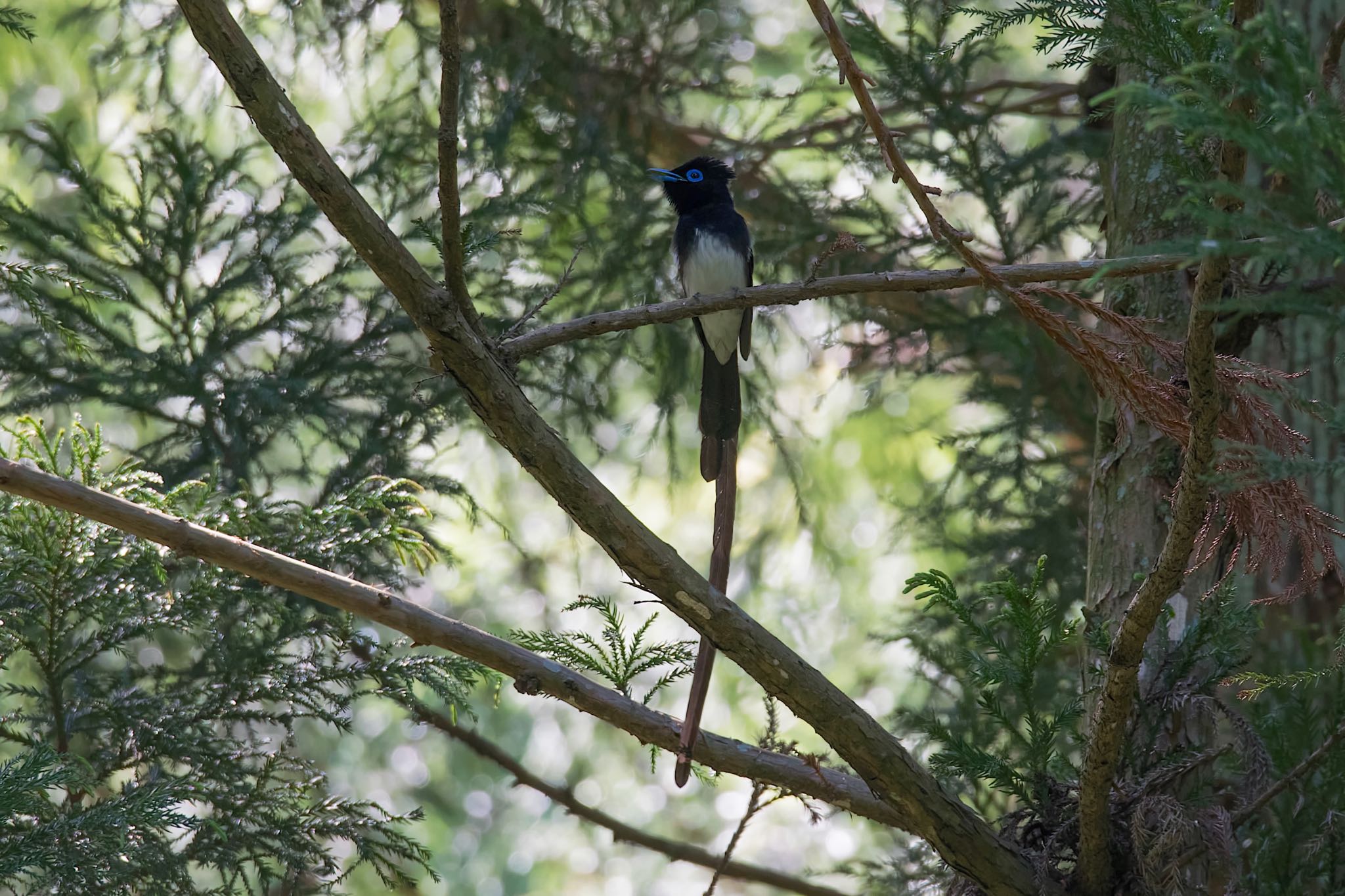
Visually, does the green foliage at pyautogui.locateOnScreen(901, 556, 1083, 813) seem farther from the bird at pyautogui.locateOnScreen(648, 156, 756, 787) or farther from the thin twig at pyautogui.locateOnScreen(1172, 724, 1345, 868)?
the bird at pyautogui.locateOnScreen(648, 156, 756, 787)

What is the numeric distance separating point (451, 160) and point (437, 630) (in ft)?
3.43

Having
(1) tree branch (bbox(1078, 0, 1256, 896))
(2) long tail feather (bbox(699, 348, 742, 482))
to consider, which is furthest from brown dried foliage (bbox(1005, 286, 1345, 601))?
(2) long tail feather (bbox(699, 348, 742, 482))

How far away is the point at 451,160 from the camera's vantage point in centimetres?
220

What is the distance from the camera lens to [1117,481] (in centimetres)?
336

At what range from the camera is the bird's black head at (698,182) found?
4984 mm

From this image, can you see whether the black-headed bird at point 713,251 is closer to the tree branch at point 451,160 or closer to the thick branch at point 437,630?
the thick branch at point 437,630

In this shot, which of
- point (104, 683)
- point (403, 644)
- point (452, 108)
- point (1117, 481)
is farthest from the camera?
point (403, 644)

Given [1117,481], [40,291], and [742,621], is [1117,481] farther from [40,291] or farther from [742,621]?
[40,291]

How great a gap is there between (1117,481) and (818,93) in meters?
3.48

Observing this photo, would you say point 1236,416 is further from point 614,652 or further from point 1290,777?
point 614,652

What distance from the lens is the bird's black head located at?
4.98 metres

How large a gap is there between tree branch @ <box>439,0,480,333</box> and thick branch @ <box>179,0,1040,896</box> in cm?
4

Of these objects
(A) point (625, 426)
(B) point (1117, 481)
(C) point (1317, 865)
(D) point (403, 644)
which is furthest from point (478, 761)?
(C) point (1317, 865)

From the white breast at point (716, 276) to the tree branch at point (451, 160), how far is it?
8.23ft
